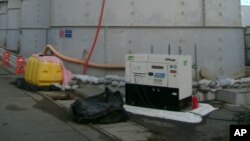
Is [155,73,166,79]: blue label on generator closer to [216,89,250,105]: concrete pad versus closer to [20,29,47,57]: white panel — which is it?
[216,89,250,105]: concrete pad

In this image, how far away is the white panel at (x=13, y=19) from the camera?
80.4ft

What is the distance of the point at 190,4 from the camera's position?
1219 cm

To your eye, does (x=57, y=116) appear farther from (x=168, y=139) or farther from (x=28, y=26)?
(x=28, y=26)

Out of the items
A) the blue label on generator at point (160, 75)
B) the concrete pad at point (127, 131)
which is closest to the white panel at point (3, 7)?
the blue label on generator at point (160, 75)

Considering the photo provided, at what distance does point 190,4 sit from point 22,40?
38.0ft

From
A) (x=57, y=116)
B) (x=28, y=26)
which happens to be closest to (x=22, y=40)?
(x=28, y=26)

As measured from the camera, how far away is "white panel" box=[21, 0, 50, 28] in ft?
61.1

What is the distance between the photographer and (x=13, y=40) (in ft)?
82.6

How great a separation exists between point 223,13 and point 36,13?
10.6 meters

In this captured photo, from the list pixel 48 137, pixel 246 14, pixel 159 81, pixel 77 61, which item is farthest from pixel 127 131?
pixel 246 14

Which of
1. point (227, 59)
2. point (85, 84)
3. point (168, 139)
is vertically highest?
point (227, 59)

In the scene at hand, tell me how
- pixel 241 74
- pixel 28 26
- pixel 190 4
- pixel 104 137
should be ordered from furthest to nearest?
pixel 28 26 → pixel 241 74 → pixel 190 4 → pixel 104 137

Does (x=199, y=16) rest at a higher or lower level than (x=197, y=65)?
higher

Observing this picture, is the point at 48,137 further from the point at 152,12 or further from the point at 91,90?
the point at 152,12
